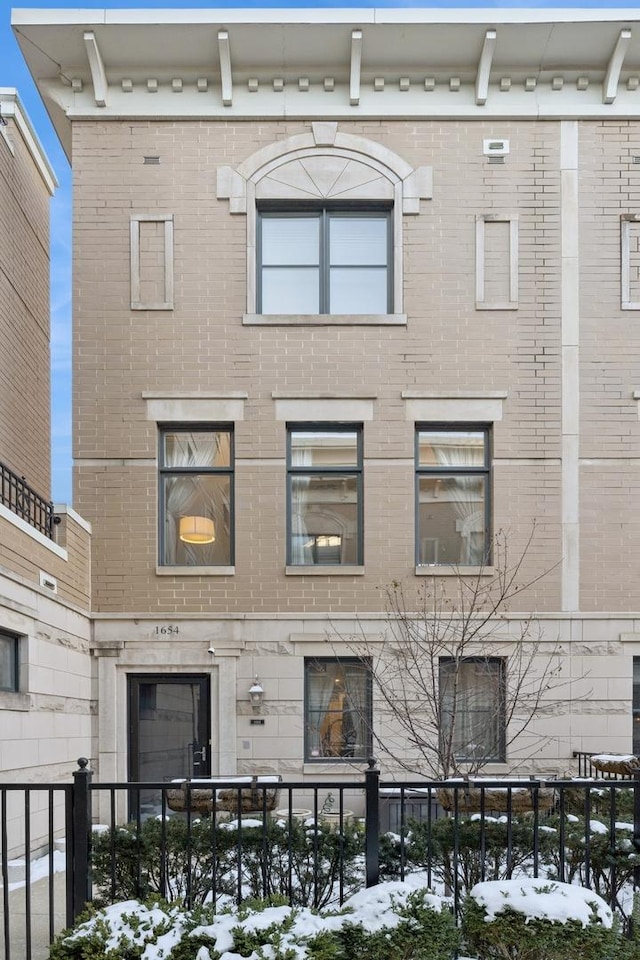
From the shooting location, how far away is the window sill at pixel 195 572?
38.1 ft

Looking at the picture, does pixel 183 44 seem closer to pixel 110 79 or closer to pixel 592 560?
pixel 110 79

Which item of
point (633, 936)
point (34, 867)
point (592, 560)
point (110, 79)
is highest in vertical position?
point (110, 79)

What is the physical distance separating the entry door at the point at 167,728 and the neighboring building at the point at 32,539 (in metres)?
0.64

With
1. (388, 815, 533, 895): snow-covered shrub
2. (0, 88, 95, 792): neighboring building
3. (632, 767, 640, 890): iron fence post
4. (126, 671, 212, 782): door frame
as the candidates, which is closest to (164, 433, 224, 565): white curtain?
(0, 88, 95, 792): neighboring building

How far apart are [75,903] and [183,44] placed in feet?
34.8

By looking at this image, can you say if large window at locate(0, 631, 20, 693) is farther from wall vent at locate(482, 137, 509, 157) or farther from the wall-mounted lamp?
wall vent at locate(482, 137, 509, 157)

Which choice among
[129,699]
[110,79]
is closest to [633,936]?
[129,699]

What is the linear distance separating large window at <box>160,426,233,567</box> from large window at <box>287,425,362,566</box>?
2.98ft

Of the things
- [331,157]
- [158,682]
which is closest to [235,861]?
[158,682]

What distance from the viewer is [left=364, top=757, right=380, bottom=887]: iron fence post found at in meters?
5.48

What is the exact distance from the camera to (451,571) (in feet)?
38.3

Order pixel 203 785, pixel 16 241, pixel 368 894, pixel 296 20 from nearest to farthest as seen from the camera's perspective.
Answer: pixel 368 894 < pixel 203 785 < pixel 296 20 < pixel 16 241

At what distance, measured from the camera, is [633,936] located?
17.3ft

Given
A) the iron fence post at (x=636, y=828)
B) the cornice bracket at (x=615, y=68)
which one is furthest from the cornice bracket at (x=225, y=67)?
the iron fence post at (x=636, y=828)
